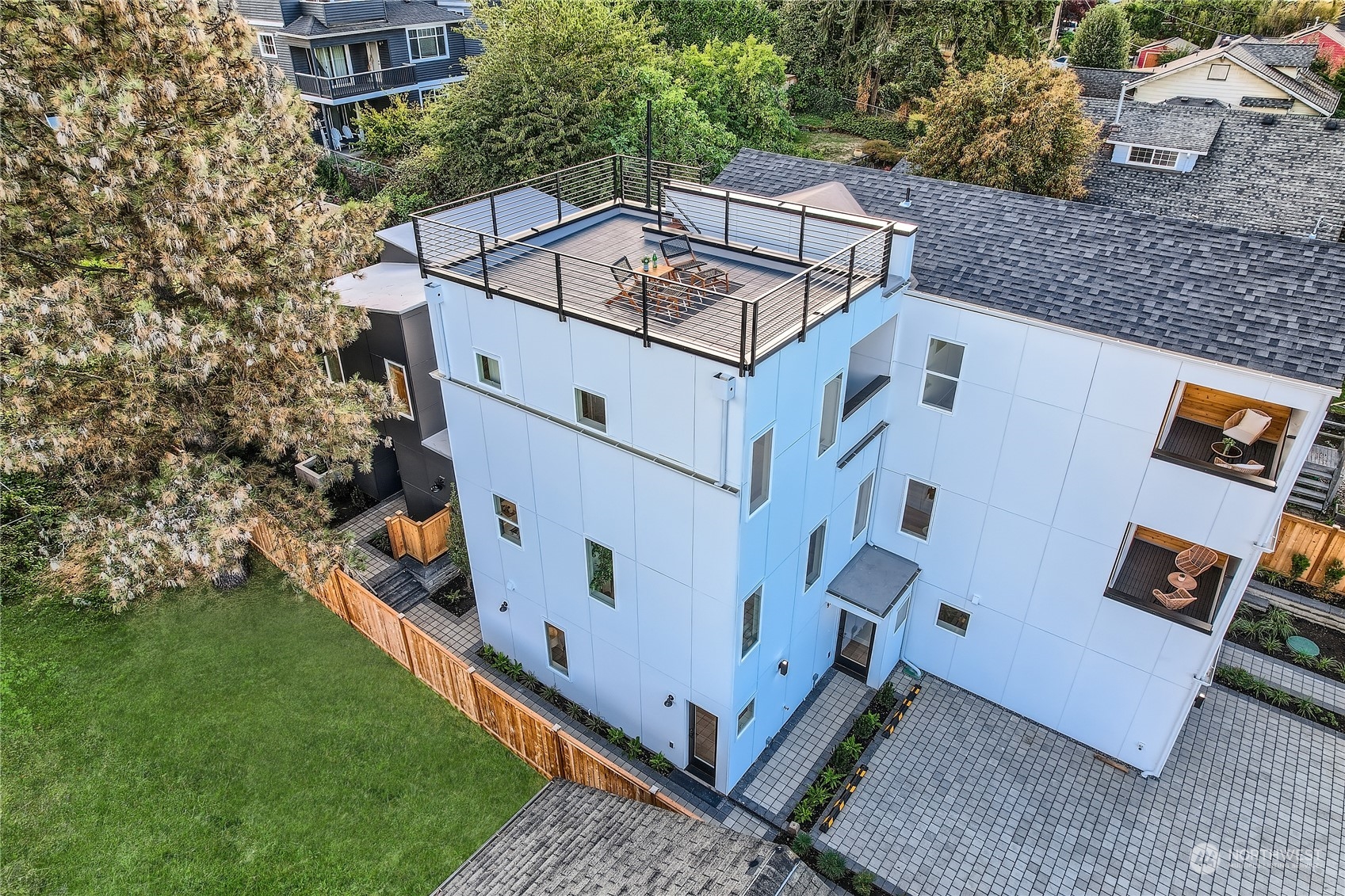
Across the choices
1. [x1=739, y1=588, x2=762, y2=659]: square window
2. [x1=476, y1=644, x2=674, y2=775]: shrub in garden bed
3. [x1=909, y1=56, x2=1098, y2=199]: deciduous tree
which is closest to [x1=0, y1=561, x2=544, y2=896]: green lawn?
[x1=476, y1=644, x2=674, y2=775]: shrub in garden bed

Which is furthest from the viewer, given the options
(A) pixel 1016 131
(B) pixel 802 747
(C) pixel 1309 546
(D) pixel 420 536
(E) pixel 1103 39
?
(E) pixel 1103 39

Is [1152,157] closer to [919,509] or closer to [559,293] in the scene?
[919,509]

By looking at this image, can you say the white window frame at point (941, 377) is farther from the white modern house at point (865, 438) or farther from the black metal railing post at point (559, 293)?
the black metal railing post at point (559, 293)

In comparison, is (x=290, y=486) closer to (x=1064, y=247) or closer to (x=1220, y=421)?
(x=1064, y=247)

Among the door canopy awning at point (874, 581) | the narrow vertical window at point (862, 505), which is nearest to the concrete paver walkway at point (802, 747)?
the door canopy awning at point (874, 581)

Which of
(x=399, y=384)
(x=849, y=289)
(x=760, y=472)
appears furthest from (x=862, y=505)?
(x=399, y=384)

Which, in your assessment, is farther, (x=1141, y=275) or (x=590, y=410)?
(x=1141, y=275)

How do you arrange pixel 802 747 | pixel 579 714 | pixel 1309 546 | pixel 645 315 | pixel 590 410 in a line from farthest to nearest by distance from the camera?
pixel 1309 546 → pixel 579 714 → pixel 802 747 → pixel 590 410 → pixel 645 315

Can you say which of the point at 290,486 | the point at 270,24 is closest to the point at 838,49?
the point at 270,24
